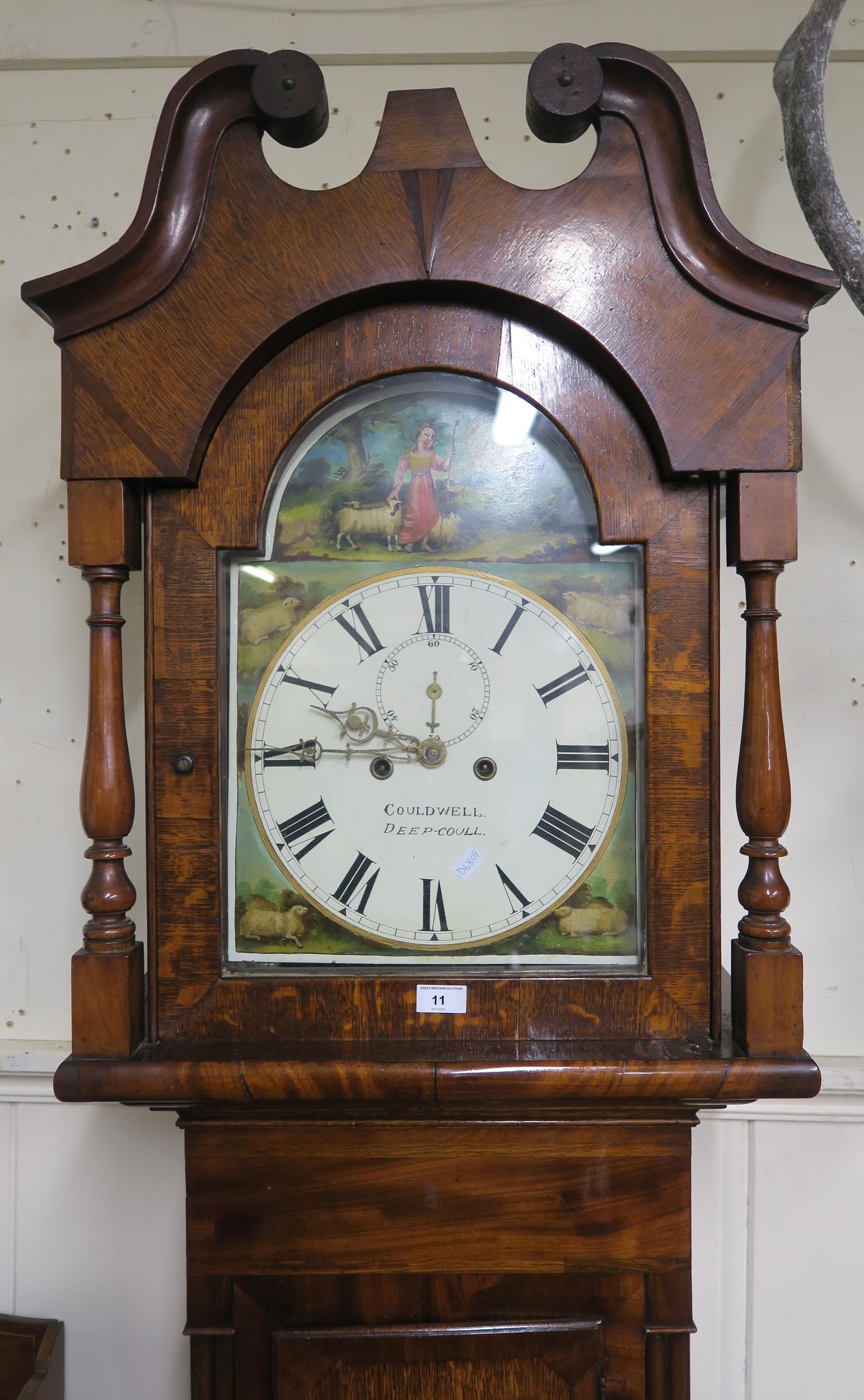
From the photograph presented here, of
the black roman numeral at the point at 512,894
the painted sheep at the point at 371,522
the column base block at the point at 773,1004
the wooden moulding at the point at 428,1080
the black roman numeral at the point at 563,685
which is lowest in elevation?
the wooden moulding at the point at 428,1080

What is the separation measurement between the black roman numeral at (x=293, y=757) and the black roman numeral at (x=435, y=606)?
160 mm

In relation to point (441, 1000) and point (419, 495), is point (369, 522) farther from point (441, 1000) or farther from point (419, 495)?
point (441, 1000)

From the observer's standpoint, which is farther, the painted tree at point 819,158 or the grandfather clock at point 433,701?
the painted tree at point 819,158

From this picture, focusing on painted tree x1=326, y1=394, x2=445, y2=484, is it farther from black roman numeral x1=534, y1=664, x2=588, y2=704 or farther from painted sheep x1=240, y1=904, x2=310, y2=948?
painted sheep x1=240, y1=904, x2=310, y2=948

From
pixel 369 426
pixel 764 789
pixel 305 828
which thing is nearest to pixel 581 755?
pixel 764 789

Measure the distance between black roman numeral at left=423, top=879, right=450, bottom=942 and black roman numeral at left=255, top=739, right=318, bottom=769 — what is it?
0.17 metres

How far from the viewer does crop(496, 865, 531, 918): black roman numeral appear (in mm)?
923

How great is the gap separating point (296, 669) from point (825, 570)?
0.78 m

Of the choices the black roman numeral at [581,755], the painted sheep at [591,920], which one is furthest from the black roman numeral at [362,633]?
the painted sheep at [591,920]

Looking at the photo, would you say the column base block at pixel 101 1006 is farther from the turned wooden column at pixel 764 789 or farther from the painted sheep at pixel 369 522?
the turned wooden column at pixel 764 789

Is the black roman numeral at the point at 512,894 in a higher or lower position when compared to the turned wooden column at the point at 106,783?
lower

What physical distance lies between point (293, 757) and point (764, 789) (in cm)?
45

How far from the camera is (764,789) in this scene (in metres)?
0.89

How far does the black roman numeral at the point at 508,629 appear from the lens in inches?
36.8
